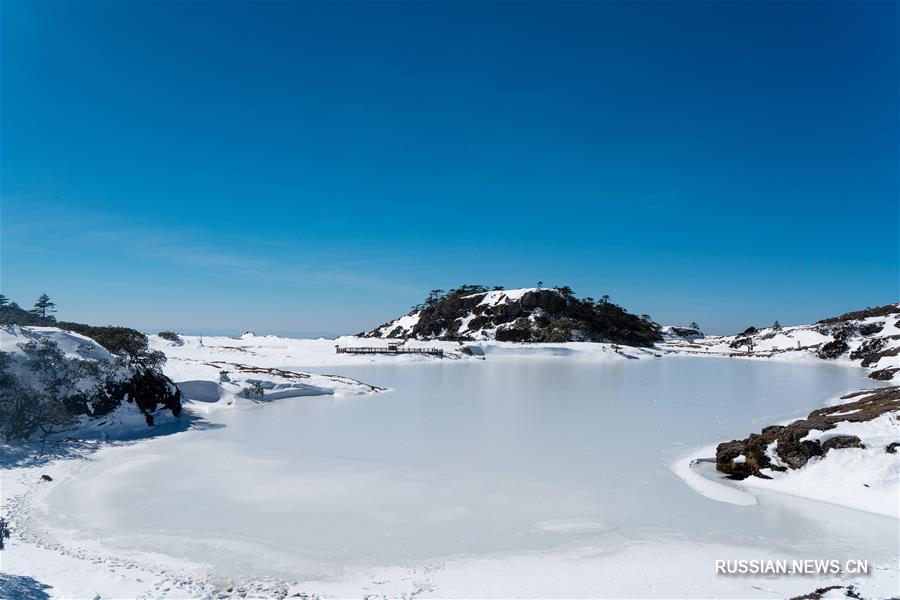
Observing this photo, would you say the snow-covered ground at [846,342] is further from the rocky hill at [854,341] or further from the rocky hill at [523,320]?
the rocky hill at [523,320]

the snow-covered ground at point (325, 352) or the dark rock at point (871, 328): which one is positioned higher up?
the dark rock at point (871, 328)

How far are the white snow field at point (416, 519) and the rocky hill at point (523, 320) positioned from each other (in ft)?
197

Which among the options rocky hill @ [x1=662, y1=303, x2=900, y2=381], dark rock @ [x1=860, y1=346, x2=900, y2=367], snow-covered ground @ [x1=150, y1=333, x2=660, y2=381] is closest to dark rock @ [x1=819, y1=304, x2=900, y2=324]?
rocky hill @ [x1=662, y1=303, x2=900, y2=381]

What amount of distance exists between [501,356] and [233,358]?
3050 cm

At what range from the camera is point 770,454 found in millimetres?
9859

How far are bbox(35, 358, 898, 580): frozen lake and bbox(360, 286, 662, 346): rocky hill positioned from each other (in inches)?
2291

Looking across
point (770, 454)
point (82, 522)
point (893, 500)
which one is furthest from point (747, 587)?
point (82, 522)

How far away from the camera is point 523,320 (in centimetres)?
7725

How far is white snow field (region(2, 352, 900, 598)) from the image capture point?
5586 mm

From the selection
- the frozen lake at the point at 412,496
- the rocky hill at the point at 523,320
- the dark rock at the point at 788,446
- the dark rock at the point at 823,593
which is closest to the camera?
the dark rock at the point at 823,593

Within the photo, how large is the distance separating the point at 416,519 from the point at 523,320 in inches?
2795

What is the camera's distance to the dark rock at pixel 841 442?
9.09m

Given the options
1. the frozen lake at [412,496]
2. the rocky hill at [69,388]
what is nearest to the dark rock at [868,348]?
the frozen lake at [412,496]

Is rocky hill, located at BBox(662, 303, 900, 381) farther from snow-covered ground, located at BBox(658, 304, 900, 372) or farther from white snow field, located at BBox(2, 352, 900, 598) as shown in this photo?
white snow field, located at BBox(2, 352, 900, 598)
